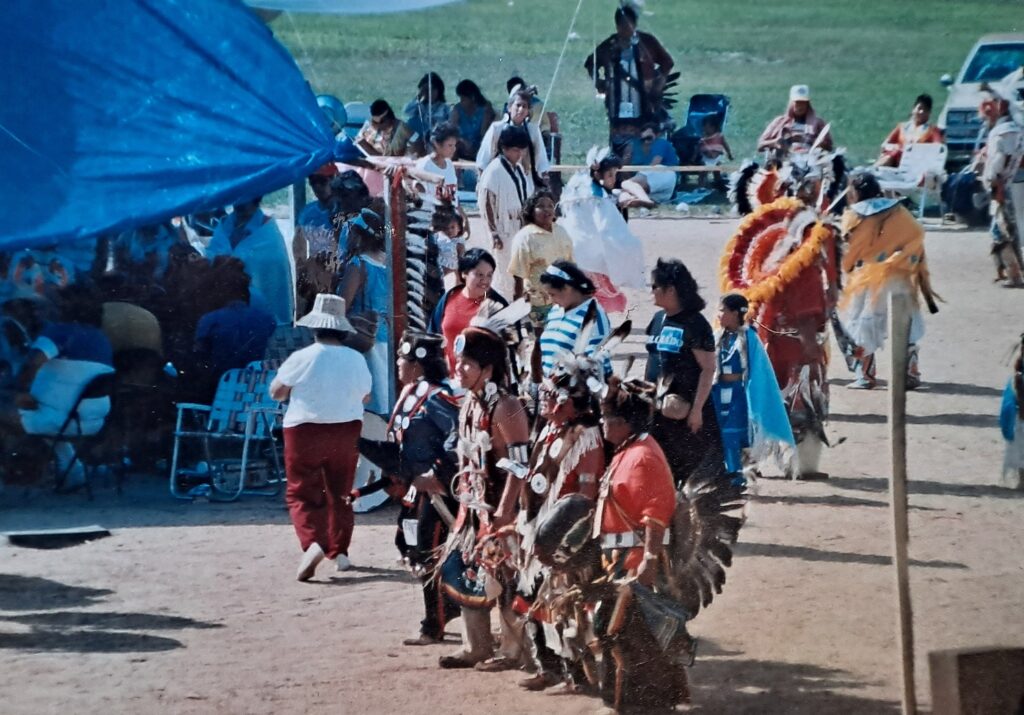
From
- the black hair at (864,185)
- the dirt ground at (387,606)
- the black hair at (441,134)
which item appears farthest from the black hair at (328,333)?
the black hair at (441,134)

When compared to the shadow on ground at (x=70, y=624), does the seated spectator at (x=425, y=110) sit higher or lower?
higher

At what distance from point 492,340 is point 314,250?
402cm

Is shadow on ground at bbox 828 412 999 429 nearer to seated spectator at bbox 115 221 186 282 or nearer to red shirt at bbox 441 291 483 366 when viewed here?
red shirt at bbox 441 291 483 366

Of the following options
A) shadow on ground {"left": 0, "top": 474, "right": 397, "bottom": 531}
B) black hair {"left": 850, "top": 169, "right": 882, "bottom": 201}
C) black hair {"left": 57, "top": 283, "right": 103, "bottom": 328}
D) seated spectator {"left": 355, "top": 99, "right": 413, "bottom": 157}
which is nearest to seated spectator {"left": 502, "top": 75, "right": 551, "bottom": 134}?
seated spectator {"left": 355, "top": 99, "right": 413, "bottom": 157}

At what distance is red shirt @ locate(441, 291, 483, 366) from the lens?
961 cm

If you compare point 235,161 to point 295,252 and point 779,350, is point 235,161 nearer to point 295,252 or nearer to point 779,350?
point 295,252

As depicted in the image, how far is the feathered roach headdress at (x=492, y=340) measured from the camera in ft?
22.5

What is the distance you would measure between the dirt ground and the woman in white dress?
6.83 ft

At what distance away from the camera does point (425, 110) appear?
16.6m

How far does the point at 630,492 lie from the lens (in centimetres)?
630

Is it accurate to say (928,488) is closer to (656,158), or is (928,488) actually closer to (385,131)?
(385,131)

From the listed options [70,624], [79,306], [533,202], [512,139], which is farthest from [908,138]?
[70,624]

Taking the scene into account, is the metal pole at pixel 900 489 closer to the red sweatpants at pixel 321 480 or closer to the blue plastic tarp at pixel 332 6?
the red sweatpants at pixel 321 480

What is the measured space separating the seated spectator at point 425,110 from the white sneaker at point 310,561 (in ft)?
23.1
